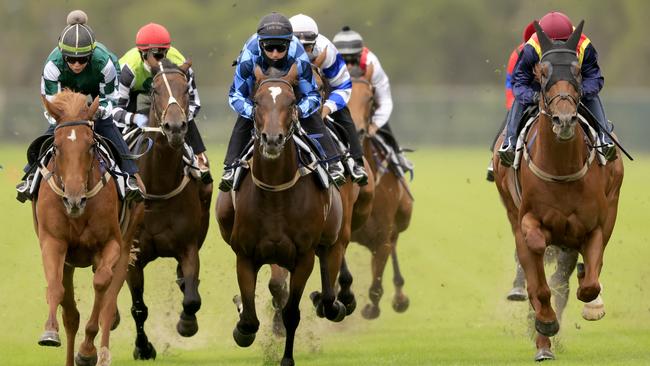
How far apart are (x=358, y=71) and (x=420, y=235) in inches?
383

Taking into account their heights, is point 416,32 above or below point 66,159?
above

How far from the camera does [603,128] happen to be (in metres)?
12.4

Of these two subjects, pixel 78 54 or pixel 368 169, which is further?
pixel 368 169

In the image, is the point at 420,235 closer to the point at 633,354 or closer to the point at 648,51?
the point at 633,354

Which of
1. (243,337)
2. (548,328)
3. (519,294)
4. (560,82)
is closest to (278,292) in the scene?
(243,337)

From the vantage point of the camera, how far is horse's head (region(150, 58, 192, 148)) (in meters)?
12.4

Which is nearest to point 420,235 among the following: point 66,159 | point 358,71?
point 358,71

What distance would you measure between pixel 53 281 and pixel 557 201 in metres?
3.82

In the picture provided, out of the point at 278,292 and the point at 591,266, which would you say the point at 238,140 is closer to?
the point at 278,292

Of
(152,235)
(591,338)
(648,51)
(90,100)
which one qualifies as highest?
(648,51)

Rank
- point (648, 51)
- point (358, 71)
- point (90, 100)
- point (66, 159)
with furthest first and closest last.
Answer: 1. point (648, 51)
2. point (358, 71)
3. point (90, 100)
4. point (66, 159)

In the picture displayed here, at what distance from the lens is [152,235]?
13508 millimetres

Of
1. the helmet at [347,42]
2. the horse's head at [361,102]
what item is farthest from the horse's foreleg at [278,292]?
the helmet at [347,42]

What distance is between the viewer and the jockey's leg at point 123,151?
12.4 metres
